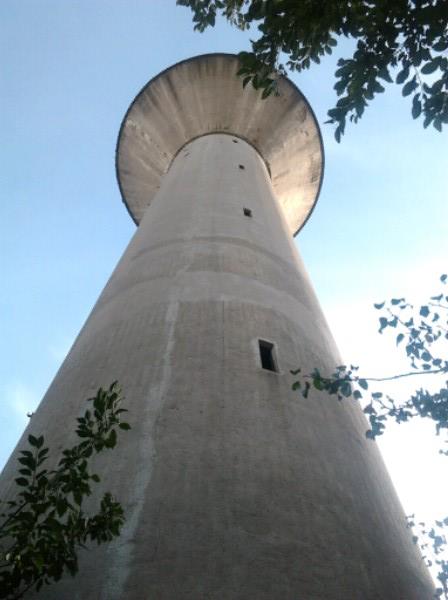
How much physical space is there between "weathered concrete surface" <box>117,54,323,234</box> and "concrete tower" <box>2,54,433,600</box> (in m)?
7.40

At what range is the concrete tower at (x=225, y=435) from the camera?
4.46 meters

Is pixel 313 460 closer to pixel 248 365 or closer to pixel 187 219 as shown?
pixel 248 365

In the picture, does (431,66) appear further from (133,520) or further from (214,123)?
(214,123)

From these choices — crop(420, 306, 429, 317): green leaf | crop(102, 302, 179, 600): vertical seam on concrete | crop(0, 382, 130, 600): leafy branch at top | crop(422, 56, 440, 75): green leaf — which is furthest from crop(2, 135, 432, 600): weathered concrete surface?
crop(422, 56, 440, 75): green leaf

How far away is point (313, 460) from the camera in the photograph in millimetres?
5793

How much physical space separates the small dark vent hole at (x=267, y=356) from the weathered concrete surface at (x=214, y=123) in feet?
35.3

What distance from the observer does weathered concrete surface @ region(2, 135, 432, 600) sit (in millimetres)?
4441

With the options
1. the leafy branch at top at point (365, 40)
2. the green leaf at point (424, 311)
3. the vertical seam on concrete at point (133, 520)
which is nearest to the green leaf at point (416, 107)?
the leafy branch at top at point (365, 40)

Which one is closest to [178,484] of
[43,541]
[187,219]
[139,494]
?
[139,494]

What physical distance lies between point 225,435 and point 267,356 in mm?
1884

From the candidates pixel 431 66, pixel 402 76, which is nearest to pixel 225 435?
pixel 402 76

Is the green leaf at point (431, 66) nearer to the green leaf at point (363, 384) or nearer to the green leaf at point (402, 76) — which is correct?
the green leaf at point (402, 76)

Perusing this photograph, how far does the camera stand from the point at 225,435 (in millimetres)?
5660

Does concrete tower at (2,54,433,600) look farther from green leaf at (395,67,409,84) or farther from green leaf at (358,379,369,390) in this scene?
green leaf at (395,67,409,84)
